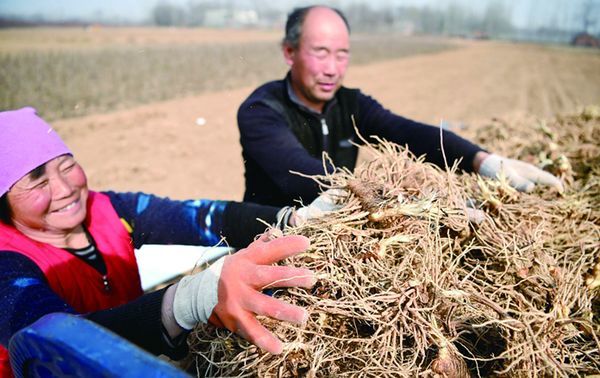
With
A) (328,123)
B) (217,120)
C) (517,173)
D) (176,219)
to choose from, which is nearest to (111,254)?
(176,219)

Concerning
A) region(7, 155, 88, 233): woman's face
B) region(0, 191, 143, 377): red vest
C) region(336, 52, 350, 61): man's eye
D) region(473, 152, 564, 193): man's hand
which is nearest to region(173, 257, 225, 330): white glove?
region(0, 191, 143, 377): red vest

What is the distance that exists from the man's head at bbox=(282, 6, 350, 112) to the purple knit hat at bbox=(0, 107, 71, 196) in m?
1.26

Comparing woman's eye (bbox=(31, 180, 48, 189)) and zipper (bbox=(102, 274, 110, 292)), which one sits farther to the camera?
zipper (bbox=(102, 274, 110, 292))

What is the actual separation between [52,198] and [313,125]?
1.36 m

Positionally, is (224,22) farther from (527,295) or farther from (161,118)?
(527,295)

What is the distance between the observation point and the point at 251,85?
17.6 m

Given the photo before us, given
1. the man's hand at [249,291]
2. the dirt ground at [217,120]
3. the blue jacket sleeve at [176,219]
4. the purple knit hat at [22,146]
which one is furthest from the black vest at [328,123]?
the dirt ground at [217,120]

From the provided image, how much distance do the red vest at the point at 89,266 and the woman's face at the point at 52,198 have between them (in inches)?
2.6

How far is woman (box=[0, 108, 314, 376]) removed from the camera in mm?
1029

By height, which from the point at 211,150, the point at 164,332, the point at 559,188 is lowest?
the point at 211,150

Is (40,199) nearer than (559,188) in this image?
Yes

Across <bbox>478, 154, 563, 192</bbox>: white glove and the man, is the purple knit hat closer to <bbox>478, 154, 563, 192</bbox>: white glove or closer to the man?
the man

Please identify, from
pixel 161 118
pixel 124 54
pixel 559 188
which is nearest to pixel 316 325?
pixel 559 188

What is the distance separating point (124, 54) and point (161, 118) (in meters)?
18.9
